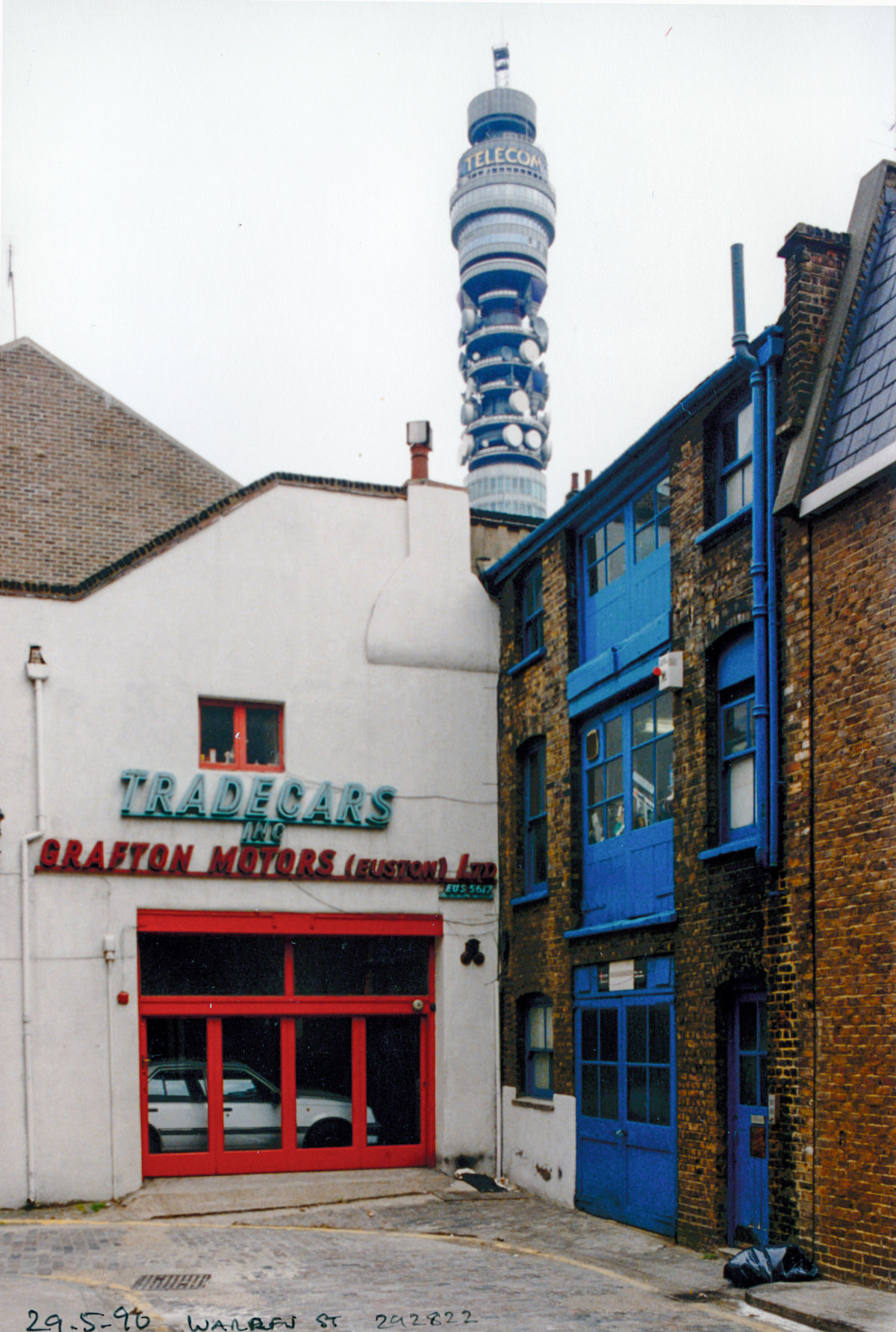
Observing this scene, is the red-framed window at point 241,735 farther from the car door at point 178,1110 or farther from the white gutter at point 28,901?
the car door at point 178,1110

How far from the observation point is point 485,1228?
545 inches

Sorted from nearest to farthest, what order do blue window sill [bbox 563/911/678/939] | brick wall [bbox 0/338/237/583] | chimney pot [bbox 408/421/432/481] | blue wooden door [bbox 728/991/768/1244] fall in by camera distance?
blue wooden door [bbox 728/991/768/1244] < blue window sill [bbox 563/911/678/939] < chimney pot [bbox 408/421/432/481] < brick wall [bbox 0/338/237/583]

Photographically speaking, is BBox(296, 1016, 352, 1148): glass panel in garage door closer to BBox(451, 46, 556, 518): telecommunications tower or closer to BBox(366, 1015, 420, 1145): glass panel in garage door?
BBox(366, 1015, 420, 1145): glass panel in garage door

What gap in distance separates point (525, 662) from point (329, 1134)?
660 centimetres

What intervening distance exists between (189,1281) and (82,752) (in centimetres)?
690

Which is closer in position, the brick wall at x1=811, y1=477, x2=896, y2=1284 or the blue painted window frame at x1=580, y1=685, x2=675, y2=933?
the brick wall at x1=811, y1=477, x2=896, y2=1284

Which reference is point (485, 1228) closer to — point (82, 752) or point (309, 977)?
point (309, 977)

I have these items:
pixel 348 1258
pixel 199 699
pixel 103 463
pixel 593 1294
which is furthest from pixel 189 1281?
pixel 103 463

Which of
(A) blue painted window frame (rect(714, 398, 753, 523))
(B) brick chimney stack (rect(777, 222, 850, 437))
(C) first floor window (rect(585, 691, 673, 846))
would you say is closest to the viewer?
(B) brick chimney stack (rect(777, 222, 850, 437))

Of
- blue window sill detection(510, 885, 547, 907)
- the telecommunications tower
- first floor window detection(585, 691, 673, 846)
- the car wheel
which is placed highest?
the telecommunications tower

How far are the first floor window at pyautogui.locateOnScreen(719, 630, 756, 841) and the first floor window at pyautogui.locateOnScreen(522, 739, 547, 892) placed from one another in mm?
4625

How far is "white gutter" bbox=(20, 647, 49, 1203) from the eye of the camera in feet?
48.8

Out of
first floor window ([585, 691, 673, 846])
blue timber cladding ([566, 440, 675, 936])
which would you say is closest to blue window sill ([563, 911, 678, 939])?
blue timber cladding ([566, 440, 675, 936])

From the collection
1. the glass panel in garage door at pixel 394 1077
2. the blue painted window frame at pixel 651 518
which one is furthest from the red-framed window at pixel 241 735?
the blue painted window frame at pixel 651 518
